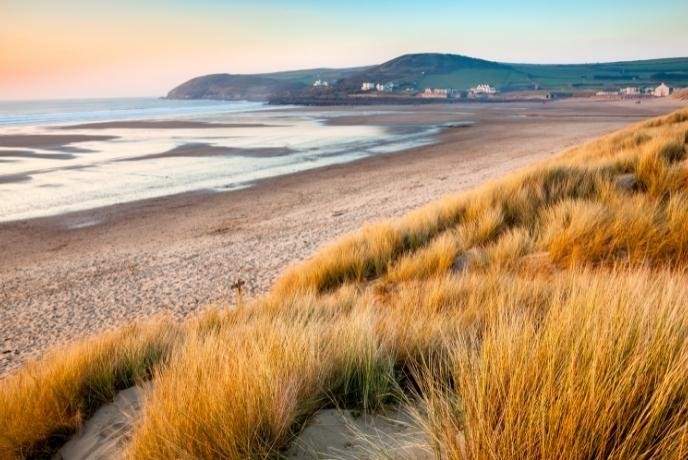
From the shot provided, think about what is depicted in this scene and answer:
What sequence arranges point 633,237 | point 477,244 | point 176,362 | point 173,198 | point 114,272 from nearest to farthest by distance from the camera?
point 176,362
point 633,237
point 477,244
point 114,272
point 173,198

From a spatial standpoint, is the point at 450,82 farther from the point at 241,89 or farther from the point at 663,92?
the point at 241,89

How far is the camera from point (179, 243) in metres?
11.5

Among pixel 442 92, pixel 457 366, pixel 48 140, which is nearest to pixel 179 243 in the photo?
pixel 457 366

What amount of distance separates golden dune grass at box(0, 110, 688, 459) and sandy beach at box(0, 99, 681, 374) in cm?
417

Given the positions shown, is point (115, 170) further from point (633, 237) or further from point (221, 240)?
point (633, 237)

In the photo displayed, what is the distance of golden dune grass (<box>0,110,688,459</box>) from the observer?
4.51 feet

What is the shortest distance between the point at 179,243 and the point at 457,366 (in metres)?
10.5

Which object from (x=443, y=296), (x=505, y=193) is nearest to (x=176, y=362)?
(x=443, y=296)

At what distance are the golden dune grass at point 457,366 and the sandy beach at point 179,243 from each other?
417cm

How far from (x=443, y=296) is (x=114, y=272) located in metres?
8.16

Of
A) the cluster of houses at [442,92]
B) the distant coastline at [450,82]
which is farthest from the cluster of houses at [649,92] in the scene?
the cluster of houses at [442,92]

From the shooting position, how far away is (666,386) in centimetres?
144

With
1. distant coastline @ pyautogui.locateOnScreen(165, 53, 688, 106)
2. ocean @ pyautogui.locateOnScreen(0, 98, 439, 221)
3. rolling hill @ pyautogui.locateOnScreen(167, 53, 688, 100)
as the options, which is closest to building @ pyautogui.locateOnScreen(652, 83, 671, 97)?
distant coastline @ pyautogui.locateOnScreen(165, 53, 688, 106)

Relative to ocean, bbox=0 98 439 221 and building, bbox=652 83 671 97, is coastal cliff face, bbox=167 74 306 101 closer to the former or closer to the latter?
building, bbox=652 83 671 97
